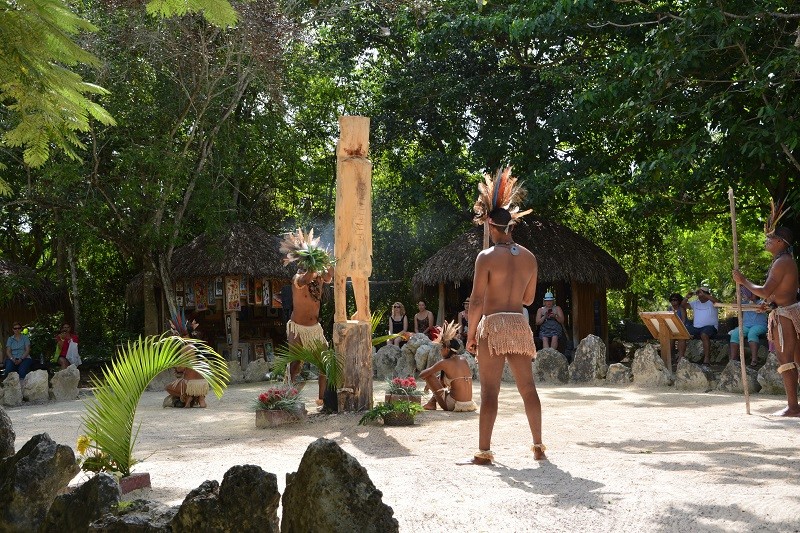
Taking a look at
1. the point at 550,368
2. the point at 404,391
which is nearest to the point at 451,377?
the point at 404,391

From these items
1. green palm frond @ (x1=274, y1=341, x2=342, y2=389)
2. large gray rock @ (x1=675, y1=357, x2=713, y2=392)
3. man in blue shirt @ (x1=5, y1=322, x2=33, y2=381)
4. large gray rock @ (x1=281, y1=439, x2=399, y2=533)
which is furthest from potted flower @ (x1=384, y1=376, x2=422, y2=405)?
man in blue shirt @ (x1=5, y1=322, x2=33, y2=381)

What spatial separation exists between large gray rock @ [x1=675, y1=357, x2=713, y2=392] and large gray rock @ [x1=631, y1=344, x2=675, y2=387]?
0.99ft

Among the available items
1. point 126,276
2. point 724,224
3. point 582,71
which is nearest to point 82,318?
point 126,276

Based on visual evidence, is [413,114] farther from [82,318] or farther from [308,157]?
[82,318]

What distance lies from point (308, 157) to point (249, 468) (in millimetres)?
18081

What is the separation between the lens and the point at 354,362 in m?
9.68

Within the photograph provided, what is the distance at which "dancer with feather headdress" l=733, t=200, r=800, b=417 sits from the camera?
880cm

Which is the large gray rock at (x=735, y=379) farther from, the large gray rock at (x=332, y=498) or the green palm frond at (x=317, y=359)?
the large gray rock at (x=332, y=498)

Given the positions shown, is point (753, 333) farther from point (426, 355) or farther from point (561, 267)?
point (426, 355)

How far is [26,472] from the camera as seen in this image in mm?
4789

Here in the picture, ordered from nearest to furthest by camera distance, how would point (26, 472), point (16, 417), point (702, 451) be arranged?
point (26, 472)
point (702, 451)
point (16, 417)

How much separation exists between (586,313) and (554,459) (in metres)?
12.1

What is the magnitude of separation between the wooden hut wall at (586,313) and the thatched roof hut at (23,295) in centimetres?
1065

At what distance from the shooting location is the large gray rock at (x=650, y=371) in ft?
42.4
